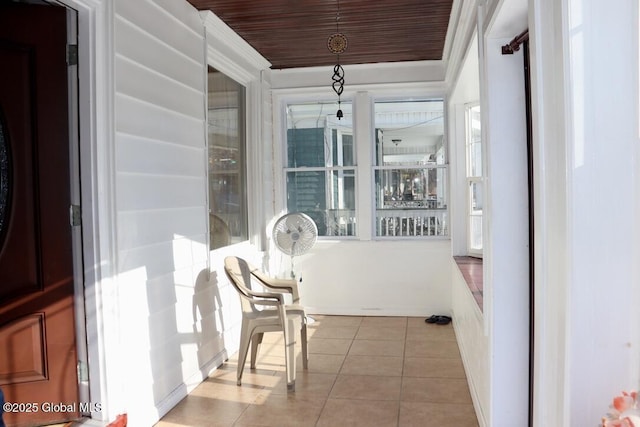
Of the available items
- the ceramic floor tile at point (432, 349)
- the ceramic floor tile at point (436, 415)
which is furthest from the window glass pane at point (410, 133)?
the ceramic floor tile at point (436, 415)

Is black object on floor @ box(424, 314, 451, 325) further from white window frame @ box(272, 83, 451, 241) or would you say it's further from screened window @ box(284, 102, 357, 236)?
screened window @ box(284, 102, 357, 236)

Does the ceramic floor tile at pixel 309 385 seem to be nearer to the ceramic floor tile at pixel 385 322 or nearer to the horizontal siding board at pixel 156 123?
the ceramic floor tile at pixel 385 322

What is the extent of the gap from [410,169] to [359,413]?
320cm

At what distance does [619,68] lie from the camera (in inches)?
53.7

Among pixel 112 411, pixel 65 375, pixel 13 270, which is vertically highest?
pixel 13 270

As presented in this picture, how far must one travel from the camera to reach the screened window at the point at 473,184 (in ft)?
17.5

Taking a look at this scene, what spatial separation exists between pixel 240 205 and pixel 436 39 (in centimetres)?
240

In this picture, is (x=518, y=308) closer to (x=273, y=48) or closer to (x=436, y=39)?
(x=436, y=39)

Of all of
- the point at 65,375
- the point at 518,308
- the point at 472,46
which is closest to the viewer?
the point at 518,308

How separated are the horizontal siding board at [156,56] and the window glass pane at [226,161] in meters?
0.49

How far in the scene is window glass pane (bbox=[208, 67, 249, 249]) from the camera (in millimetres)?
4391

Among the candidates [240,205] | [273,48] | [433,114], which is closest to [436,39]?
[433,114]

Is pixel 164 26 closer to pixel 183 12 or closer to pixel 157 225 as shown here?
pixel 183 12

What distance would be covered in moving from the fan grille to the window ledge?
143 centimetres
